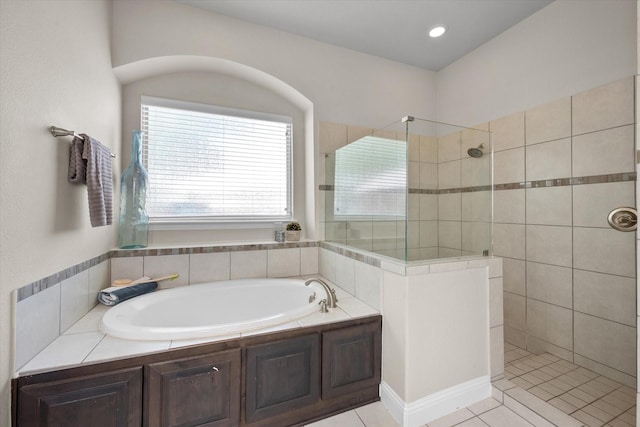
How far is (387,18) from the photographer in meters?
2.15

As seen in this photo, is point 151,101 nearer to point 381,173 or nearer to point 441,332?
point 381,173

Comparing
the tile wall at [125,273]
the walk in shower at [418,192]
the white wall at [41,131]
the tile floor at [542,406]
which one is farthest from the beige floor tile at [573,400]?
the white wall at [41,131]

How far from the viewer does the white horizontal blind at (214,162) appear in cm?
216

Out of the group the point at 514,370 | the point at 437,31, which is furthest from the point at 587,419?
the point at 437,31

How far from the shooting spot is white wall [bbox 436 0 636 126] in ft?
5.51

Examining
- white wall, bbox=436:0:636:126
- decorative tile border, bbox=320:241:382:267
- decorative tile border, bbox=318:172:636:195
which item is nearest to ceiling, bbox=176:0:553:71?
white wall, bbox=436:0:636:126

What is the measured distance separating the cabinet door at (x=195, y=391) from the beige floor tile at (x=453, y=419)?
105cm

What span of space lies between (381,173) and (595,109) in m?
1.45

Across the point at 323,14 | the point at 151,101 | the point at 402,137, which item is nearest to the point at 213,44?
the point at 151,101

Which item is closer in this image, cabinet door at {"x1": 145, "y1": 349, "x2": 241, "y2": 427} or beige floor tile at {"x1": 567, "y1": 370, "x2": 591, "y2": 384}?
cabinet door at {"x1": 145, "y1": 349, "x2": 241, "y2": 427}

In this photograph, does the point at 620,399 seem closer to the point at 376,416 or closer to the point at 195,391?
the point at 376,416

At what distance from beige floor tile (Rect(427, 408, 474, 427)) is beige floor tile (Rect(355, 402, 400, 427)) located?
0.21 meters

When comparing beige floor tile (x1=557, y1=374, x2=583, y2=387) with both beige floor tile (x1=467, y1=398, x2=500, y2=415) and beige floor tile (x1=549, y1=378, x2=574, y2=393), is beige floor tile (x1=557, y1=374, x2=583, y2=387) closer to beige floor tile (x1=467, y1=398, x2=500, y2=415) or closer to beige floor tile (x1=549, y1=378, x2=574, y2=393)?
beige floor tile (x1=549, y1=378, x2=574, y2=393)

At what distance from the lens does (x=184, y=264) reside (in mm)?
2037
